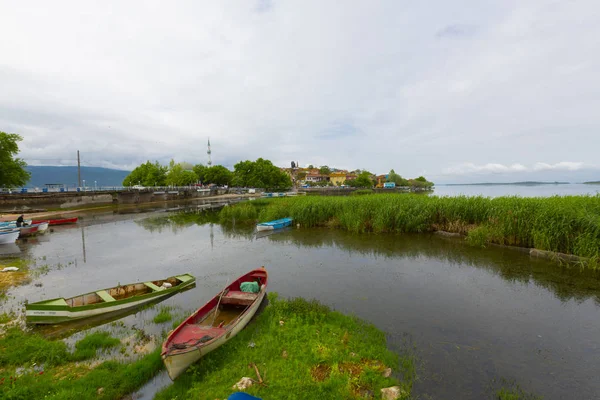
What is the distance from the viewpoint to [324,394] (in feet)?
18.5

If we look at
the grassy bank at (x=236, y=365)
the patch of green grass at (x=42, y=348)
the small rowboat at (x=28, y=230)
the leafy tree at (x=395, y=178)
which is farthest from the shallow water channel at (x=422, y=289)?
the leafy tree at (x=395, y=178)

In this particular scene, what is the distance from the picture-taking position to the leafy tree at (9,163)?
4206cm

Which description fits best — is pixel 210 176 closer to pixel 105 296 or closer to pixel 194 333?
pixel 105 296

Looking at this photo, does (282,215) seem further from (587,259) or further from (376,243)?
(587,259)

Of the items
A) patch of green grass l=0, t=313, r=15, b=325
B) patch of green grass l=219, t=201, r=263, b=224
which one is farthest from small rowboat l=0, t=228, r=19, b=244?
patch of green grass l=219, t=201, r=263, b=224

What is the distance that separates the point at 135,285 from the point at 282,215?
71.4ft

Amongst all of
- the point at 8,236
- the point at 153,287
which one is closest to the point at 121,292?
the point at 153,287

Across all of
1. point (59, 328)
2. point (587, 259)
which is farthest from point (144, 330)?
point (587, 259)

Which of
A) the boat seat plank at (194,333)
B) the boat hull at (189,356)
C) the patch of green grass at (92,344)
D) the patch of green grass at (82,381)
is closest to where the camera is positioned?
the patch of green grass at (82,381)

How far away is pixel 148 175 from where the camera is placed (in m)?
94.2

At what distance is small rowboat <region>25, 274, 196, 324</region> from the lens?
8.95 metres

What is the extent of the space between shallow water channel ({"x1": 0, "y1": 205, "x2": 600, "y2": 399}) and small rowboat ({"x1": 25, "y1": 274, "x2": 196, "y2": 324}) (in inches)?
26.2

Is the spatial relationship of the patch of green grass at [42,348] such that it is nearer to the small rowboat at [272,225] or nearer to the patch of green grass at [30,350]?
the patch of green grass at [30,350]

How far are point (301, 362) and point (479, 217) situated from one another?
21017 millimetres
